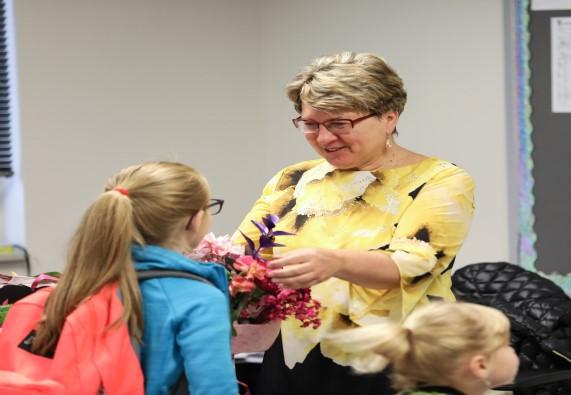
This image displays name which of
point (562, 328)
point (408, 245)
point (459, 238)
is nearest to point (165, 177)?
point (408, 245)

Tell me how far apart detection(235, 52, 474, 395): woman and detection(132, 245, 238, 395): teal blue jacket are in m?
0.39

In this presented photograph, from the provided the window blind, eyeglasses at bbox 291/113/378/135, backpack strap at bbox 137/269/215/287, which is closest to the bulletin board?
eyeglasses at bbox 291/113/378/135

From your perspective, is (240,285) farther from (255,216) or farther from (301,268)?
A: (255,216)

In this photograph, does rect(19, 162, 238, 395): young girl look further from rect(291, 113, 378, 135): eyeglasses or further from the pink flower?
rect(291, 113, 378, 135): eyeglasses

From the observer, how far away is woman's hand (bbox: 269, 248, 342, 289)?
6.57 feet

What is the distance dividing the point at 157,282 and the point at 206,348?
0.17m

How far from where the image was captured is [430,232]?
7.39 feet

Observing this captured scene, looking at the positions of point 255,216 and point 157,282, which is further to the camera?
point 255,216

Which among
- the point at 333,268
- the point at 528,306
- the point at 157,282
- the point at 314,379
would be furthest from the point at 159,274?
the point at 528,306

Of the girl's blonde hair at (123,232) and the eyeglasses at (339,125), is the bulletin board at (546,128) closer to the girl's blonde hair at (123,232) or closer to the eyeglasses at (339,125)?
the eyeglasses at (339,125)

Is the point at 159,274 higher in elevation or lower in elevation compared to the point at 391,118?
lower

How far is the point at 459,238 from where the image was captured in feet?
7.54

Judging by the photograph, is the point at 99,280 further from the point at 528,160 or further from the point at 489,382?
the point at 528,160

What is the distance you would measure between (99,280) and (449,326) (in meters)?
0.67
